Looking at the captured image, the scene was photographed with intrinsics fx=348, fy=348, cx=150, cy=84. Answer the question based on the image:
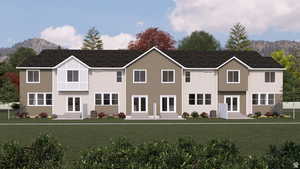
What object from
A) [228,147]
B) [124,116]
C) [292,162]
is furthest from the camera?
[124,116]

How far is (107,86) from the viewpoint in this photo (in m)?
46.0

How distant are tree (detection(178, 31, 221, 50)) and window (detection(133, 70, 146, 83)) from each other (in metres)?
65.8

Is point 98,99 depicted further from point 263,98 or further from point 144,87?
point 263,98

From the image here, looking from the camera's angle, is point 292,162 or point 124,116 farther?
point 124,116

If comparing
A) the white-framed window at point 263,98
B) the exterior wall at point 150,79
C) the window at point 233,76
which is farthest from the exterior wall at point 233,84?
the exterior wall at point 150,79

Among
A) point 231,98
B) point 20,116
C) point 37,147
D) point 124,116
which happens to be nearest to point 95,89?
point 124,116

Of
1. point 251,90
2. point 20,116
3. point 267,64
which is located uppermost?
point 267,64

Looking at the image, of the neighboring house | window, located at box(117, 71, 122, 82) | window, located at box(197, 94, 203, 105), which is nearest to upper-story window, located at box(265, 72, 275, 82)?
the neighboring house

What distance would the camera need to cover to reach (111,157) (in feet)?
22.9

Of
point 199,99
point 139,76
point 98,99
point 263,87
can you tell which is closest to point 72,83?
point 98,99

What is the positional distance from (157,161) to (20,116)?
4097cm

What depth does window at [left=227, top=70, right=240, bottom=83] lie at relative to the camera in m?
46.5

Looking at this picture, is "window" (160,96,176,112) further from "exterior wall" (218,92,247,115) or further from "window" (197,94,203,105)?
"exterior wall" (218,92,247,115)

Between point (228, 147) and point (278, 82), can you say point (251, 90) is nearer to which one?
point (278, 82)
